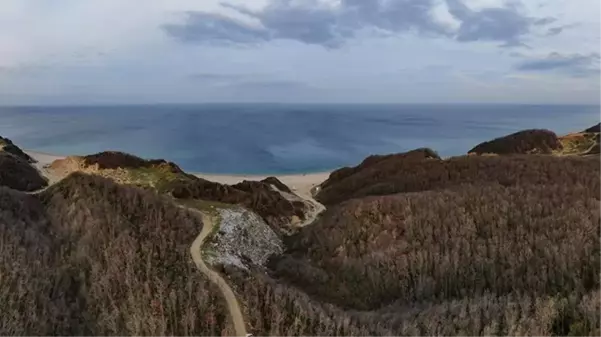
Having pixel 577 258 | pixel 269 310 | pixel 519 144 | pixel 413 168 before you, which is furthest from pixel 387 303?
pixel 519 144

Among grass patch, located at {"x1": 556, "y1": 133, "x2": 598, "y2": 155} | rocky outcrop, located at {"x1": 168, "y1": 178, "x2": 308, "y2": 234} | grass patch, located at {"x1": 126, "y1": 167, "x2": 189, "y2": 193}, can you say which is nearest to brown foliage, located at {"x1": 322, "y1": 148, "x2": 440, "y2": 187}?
rocky outcrop, located at {"x1": 168, "y1": 178, "x2": 308, "y2": 234}

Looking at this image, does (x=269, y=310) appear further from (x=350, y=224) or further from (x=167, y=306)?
(x=350, y=224)

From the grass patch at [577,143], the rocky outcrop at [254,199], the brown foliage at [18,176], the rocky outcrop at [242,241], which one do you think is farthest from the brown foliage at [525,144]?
the brown foliage at [18,176]

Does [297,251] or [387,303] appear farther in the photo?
[297,251]

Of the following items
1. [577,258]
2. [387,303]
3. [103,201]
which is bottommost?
[387,303]

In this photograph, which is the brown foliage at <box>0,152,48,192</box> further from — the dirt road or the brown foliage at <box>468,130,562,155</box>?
the brown foliage at <box>468,130,562,155</box>

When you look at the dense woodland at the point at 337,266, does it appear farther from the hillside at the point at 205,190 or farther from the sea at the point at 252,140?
the sea at the point at 252,140
